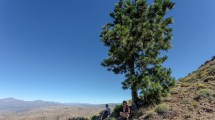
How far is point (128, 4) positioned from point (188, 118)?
1159 cm

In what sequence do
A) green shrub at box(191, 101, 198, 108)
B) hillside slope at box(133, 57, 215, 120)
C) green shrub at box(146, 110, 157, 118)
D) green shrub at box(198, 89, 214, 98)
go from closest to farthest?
1. hillside slope at box(133, 57, 215, 120)
2. green shrub at box(146, 110, 157, 118)
3. green shrub at box(191, 101, 198, 108)
4. green shrub at box(198, 89, 214, 98)

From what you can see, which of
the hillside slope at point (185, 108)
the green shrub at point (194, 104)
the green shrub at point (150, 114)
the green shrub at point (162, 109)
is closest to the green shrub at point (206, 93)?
the hillside slope at point (185, 108)

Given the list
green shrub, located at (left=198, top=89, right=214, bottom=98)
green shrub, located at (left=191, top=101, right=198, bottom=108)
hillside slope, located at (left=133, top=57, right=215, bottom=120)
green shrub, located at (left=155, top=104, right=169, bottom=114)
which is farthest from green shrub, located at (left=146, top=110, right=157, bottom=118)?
green shrub, located at (left=198, top=89, right=214, bottom=98)

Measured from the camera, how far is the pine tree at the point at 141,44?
59.4 feet

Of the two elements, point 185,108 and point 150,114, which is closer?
point 150,114

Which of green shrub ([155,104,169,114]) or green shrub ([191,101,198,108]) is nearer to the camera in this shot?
green shrub ([155,104,169,114])

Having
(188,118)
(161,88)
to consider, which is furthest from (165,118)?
(161,88)

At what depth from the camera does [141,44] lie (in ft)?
61.1

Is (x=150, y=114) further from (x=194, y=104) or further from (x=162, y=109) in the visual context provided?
(x=194, y=104)

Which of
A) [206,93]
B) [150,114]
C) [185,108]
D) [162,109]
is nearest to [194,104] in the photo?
[185,108]

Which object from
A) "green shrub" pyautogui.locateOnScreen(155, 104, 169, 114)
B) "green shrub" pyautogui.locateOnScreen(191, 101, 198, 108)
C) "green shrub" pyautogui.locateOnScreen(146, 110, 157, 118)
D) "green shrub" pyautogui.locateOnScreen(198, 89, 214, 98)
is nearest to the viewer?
"green shrub" pyautogui.locateOnScreen(146, 110, 157, 118)

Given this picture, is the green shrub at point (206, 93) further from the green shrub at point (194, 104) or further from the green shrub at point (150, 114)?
the green shrub at point (150, 114)

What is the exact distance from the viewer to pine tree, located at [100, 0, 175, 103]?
18.1 m

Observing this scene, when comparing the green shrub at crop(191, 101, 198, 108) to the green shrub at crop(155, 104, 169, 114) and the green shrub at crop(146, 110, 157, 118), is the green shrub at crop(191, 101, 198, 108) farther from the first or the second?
the green shrub at crop(146, 110, 157, 118)
